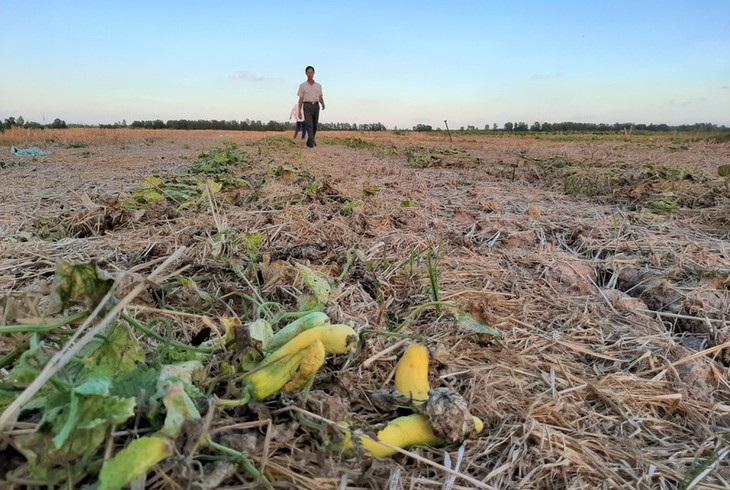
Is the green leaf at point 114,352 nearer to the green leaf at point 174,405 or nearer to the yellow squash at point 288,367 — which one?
the green leaf at point 174,405

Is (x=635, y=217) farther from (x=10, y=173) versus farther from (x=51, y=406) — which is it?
(x=10, y=173)

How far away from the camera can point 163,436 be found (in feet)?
2.83

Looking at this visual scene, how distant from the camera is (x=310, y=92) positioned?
1109 cm

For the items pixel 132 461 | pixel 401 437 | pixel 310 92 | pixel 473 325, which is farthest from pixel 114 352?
pixel 310 92

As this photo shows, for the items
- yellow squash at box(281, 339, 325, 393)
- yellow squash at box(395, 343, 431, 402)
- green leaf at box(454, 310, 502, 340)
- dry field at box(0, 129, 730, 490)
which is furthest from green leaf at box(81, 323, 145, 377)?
green leaf at box(454, 310, 502, 340)

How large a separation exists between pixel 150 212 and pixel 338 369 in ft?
7.85

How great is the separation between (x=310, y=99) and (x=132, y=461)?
1114 centimetres

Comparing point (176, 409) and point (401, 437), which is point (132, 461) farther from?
point (401, 437)

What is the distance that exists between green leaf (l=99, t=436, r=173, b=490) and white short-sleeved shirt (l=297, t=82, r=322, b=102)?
1096 centimetres

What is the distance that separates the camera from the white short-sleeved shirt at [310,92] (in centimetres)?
1101

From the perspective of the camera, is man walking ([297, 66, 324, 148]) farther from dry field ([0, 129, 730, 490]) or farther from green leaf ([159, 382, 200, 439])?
green leaf ([159, 382, 200, 439])

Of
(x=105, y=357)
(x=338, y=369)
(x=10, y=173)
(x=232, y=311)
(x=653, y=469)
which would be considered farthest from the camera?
(x=10, y=173)

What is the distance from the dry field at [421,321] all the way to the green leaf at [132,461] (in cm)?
7

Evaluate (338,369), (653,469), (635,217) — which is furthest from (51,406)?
(635,217)
